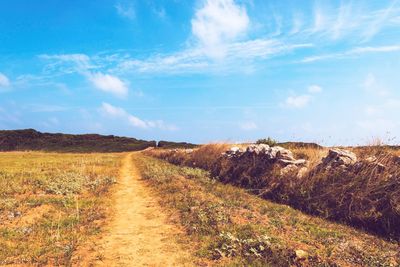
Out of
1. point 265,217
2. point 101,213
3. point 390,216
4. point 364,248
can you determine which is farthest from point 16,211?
point 390,216

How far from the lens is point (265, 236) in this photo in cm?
969

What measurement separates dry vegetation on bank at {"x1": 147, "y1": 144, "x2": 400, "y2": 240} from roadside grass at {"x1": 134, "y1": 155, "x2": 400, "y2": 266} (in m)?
0.84

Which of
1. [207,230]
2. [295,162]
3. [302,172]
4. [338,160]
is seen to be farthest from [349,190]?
[207,230]

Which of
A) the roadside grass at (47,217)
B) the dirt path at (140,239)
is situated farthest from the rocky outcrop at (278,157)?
the roadside grass at (47,217)

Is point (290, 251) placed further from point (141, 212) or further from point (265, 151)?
point (265, 151)

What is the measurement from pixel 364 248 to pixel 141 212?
312 inches

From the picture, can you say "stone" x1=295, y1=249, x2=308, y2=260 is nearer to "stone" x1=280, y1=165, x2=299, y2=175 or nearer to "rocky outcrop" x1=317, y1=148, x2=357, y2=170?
"rocky outcrop" x1=317, y1=148, x2=357, y2=170

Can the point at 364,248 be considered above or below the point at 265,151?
below

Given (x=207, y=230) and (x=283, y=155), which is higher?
(x=283, y=155)

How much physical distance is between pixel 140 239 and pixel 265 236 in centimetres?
356

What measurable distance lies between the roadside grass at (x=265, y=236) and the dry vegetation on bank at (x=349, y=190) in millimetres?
839

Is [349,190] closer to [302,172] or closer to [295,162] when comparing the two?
[302,172]

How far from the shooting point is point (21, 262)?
884 centimetres

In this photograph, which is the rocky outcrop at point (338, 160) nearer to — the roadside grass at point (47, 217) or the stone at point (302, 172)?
the stone at point (302, 172)
